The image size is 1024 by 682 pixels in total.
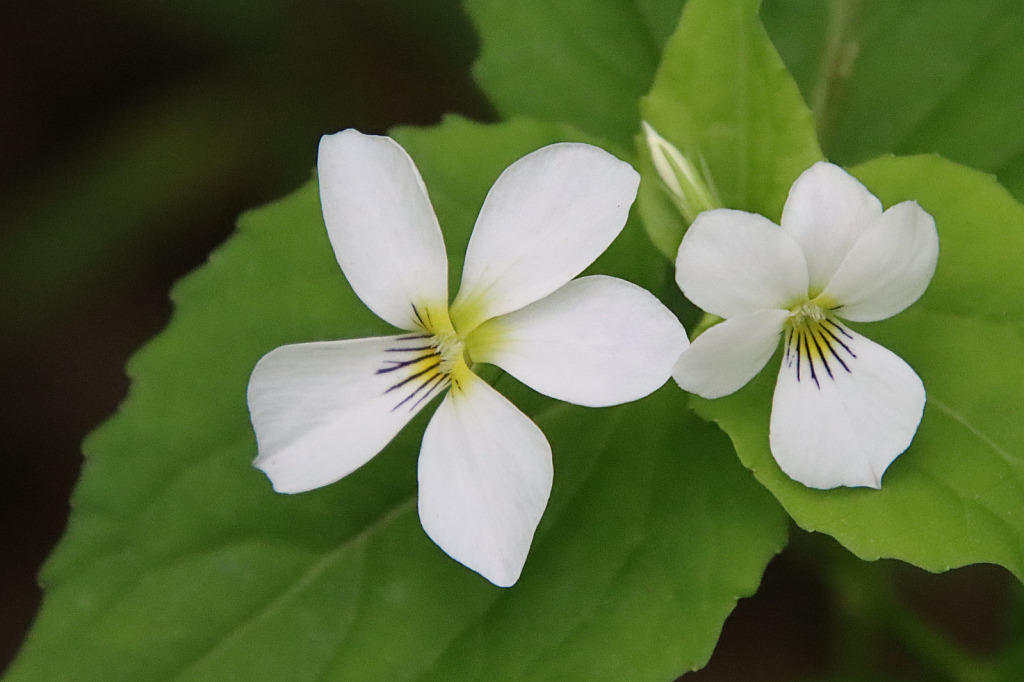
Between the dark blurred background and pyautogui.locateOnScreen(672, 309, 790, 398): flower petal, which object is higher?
pyautogui.locateOnScreen(672, 309, 790, 398): flower petal

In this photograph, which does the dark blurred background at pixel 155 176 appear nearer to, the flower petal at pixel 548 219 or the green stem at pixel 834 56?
the green stem at pixel 834 56

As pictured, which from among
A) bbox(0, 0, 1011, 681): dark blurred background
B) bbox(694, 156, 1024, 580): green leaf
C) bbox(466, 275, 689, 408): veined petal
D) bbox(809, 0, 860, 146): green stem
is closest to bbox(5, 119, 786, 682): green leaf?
bbox(694, 156, 1024, 580): green leaf

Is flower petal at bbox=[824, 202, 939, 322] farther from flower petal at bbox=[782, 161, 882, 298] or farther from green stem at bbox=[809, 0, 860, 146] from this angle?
green stem at bbox=[809, 0, 860, 146]

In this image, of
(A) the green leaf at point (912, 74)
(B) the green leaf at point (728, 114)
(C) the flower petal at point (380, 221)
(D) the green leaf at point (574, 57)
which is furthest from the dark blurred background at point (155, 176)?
(C) the flower petal at point (380, 221)

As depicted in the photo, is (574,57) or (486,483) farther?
(574,57)

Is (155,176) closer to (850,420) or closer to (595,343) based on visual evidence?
(595,343)

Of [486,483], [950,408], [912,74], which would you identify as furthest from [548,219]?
[912,74]
